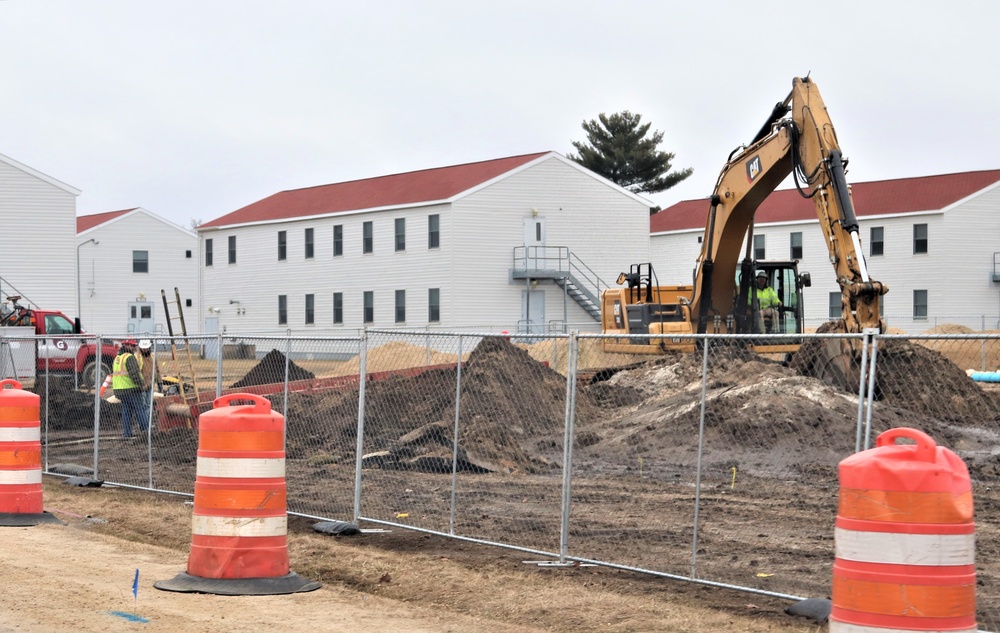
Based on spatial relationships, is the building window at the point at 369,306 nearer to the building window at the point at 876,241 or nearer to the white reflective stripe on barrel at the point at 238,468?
the building window at the point at 876,241

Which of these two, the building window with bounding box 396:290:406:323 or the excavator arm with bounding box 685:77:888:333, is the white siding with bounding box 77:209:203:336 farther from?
the excavator arm with bounding box 685:77:888:333

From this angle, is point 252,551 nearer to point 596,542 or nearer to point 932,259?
point 596,542

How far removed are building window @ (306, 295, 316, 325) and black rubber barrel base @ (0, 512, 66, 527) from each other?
4147 centimetres

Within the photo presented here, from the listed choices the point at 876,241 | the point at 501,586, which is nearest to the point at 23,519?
the point at 501,586

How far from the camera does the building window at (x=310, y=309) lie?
177ft

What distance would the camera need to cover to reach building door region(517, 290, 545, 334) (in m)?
49.1

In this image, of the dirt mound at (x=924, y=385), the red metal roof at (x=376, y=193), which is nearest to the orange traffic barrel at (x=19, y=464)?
the dirt mound at (x=924, y=385)

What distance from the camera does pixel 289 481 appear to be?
15.2 metres

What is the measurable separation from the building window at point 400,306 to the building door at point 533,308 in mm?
4823

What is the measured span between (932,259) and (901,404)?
122 feet

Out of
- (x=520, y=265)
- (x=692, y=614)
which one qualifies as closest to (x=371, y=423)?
(x=692, y=614)

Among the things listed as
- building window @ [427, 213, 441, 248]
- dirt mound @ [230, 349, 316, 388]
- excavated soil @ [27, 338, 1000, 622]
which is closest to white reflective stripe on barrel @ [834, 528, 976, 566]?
excavated soil @ [27, 338, 1000, 622]

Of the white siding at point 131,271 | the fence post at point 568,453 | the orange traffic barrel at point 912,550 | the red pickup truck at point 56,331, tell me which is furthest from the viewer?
the white siding at point 131,271

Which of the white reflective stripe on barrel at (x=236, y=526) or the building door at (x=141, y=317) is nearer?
the white reflective stripe on barrel at (x=236, y=526)
